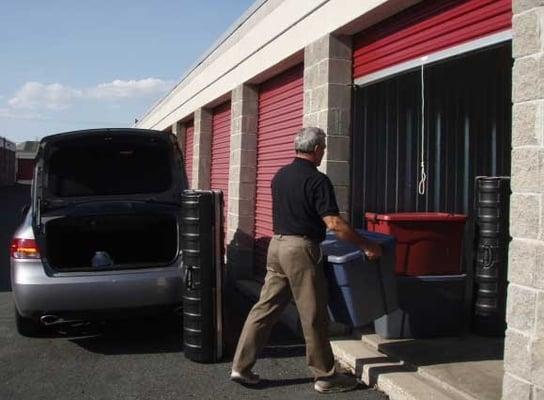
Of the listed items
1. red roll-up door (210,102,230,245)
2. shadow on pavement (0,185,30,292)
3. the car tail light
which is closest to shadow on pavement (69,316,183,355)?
the car tail light

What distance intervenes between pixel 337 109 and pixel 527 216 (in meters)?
3.41

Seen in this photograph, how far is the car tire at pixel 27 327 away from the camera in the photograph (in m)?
6.58

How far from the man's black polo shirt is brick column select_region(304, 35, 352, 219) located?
6.79 ft

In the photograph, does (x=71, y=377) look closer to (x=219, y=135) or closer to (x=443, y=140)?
(x=443, y=140)

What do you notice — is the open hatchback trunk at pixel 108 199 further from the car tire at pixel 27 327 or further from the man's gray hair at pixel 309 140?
the man's gray hair at pixel 309 140

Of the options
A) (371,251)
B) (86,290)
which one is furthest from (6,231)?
(371,251)

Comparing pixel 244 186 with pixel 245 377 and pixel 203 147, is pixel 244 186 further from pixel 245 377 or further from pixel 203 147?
pixel 245 377

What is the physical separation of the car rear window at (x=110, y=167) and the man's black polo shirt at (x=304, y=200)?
2737 mm

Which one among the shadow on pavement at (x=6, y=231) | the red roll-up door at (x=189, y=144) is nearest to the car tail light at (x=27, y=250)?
the shadow on pavement at (x=6, y=231)

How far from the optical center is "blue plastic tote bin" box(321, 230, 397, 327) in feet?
16.0

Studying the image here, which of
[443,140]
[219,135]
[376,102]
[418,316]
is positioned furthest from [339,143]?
[219,135]

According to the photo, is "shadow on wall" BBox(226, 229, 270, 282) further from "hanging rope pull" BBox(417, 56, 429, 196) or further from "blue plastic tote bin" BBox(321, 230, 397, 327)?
"blue plastic tote bin" BBox(321, 230, 397, 327)

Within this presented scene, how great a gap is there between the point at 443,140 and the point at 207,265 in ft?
11.2

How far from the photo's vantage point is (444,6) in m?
5.61
